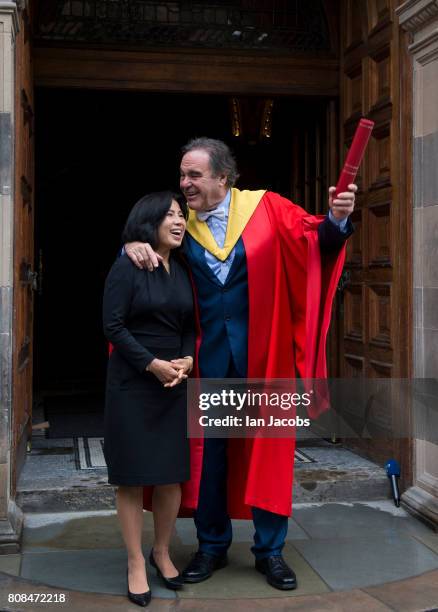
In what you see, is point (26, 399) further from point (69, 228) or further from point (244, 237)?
point (69, 228)

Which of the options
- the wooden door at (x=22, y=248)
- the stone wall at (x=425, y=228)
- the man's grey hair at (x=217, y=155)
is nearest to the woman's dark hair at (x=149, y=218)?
the man's grey hair at (x=217, y=155)

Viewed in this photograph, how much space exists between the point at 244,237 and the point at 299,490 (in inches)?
76.5

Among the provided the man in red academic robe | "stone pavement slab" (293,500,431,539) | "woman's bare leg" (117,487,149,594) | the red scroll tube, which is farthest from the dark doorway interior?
the red scroll tube

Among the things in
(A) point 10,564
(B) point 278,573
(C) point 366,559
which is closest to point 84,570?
(A) point 10,564

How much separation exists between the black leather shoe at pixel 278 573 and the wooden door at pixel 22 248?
4.78 ft

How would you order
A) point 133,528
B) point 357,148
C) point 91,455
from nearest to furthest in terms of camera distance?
point 357,148 < point 133,528 < point 91,455

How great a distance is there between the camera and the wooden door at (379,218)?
5.15m

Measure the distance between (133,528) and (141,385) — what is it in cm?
60

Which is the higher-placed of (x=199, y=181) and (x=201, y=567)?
(x=199, y=181)

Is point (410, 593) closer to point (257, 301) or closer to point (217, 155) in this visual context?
point (257, 301)

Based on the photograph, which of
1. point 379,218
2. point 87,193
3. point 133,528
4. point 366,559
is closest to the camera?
point 133,528

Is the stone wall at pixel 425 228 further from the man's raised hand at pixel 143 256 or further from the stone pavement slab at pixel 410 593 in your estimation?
the man's raised hand at pixel 143 256

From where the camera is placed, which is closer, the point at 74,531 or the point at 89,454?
the point at 74,531

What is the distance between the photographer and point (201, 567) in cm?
394
